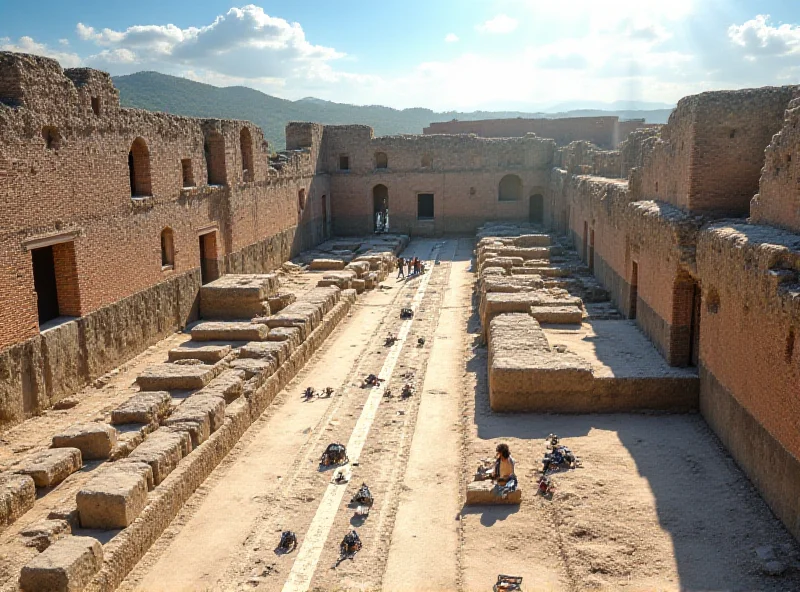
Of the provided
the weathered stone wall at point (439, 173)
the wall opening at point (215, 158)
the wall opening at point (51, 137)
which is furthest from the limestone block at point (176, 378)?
the weathered stone wall at point (439, 173)

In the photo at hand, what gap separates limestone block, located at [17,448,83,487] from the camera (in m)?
8.97

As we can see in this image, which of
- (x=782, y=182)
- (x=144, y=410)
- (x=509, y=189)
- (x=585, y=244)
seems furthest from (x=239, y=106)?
(x=782, y=182)

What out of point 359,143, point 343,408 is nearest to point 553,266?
point 343,408

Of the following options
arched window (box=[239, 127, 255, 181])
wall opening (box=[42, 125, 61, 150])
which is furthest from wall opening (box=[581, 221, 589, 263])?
wall opening (box=[42, 125, 61, 150])

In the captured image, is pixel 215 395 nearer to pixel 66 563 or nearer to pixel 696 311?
pixel 66 563

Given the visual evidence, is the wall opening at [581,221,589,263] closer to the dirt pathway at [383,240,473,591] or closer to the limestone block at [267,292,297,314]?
the dirt pathway at [383,240,473,591]

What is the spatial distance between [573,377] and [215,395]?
551 cm

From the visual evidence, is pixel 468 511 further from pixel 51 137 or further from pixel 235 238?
pixel 235 238

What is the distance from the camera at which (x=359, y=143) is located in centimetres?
3403

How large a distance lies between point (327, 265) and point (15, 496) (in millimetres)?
17798

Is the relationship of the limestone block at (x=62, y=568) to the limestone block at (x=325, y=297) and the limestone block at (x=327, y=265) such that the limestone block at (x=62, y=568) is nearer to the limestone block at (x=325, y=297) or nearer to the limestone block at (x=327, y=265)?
the limestone block at (x=325, y=297)

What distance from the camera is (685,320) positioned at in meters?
12.0

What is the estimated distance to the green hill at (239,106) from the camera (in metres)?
96.4

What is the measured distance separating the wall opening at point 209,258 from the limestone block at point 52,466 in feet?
35.6
